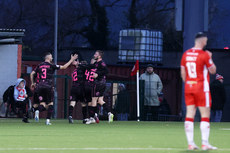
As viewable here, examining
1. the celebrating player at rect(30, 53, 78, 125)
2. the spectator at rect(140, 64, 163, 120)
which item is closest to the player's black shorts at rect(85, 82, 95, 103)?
the celebrating player at rect(30, 53, 78, 125)

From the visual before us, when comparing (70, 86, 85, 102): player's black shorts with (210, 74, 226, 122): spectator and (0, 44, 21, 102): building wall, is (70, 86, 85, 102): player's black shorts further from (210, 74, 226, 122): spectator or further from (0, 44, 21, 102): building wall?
(210, 74, 226, 122): spectator

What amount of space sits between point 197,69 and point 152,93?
1501 centimetres

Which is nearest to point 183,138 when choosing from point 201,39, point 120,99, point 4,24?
point 201,39

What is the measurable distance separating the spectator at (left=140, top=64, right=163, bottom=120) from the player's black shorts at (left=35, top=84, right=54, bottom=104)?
20.4ft

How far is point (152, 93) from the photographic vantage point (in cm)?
2705

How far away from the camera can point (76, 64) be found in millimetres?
21453

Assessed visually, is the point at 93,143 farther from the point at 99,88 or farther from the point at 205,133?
the point at 99,88

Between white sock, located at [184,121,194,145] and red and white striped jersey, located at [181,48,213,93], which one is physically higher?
red and white striped jersey, located at [181,48,213,93]

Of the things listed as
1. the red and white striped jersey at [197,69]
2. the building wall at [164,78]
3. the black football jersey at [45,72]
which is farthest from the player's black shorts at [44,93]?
the red and white striped jersey at [197,69]

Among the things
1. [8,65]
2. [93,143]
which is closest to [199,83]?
[93,143]

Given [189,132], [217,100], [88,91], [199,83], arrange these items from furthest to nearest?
[217,100] → [88,91] → [199,83] → [189,132]

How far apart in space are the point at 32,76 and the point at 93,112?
6.37 ft

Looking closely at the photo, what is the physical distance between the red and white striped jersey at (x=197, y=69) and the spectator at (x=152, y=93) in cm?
1465

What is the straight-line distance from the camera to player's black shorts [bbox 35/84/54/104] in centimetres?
2116
